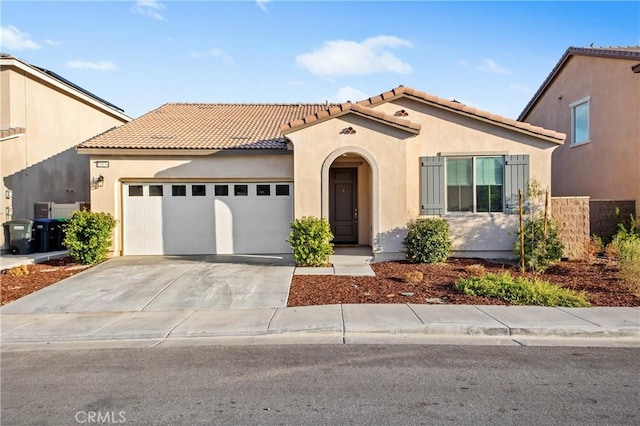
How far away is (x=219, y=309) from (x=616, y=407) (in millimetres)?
6112

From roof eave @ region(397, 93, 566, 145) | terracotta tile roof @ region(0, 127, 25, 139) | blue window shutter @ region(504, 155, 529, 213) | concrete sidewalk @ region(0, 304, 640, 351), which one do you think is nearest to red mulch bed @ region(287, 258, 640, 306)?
concrete sidewalk @ region(0, 304, 640, 351)

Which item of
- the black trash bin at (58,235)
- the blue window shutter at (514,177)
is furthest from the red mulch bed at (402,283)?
the black trash bin at (58,235)

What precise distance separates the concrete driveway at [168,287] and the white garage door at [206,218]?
1.02 metres

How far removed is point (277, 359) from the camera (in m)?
5.71

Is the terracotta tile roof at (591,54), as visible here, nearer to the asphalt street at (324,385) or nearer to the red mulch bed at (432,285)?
the red mulch bed at (432,285)

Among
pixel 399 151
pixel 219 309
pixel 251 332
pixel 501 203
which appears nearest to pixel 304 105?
pixel 399 151

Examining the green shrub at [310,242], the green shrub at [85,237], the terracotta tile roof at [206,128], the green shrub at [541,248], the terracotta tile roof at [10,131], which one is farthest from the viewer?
the terracotta tile roof at [10,131]

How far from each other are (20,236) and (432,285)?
1216 centimetres

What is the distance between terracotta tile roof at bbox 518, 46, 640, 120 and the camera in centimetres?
1420

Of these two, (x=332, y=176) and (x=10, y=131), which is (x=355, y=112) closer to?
(x=332, y=176)

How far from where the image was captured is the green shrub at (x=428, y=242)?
1185 centimetres

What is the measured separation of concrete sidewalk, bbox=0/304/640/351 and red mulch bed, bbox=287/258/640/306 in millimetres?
665

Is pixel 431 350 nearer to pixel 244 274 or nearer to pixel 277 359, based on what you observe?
pixel 277 359
